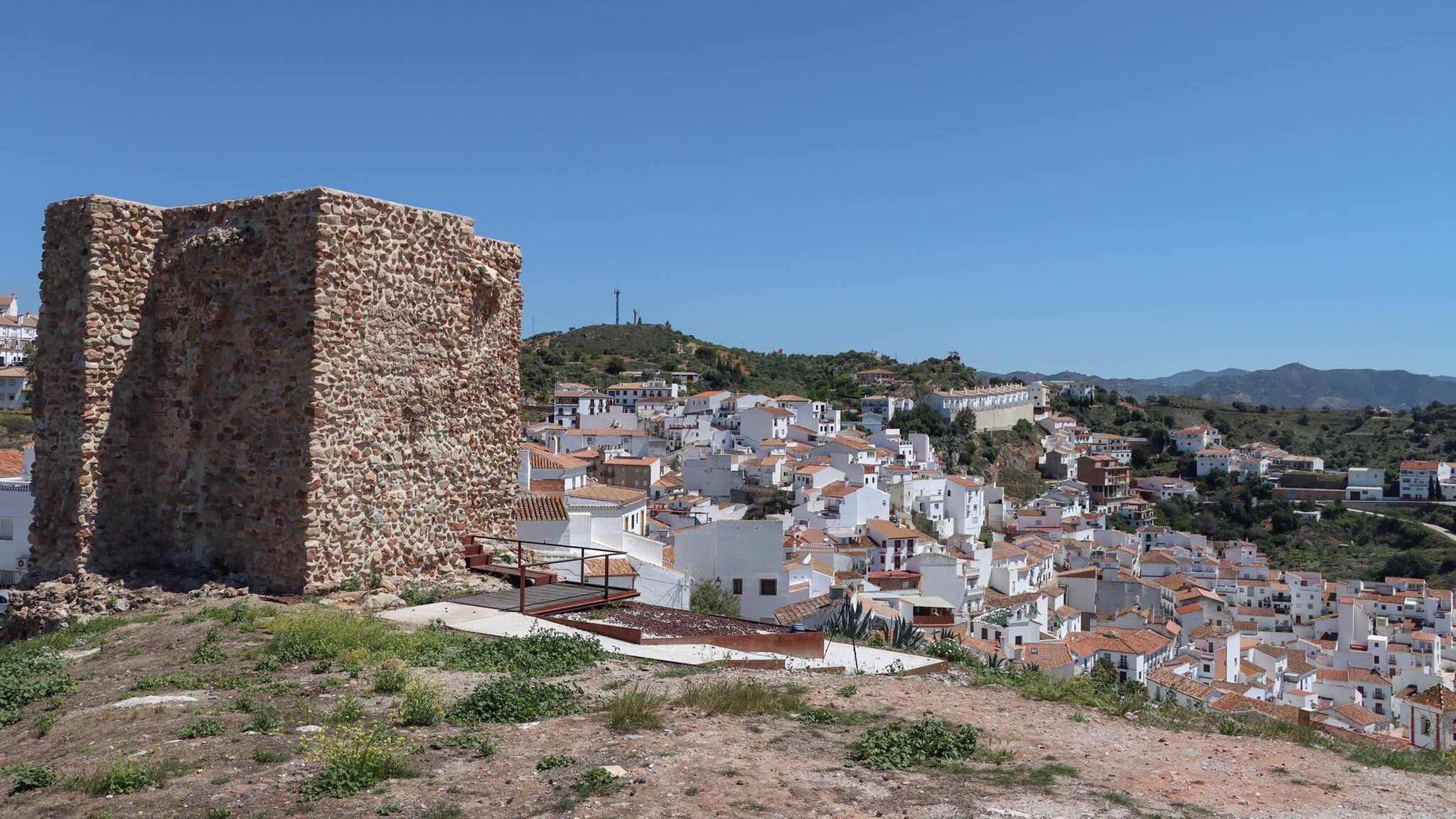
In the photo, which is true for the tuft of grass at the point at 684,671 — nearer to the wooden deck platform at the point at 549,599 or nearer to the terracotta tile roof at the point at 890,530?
the wooden deck platform at the point at 549,599

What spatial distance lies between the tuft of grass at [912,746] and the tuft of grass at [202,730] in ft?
10.0

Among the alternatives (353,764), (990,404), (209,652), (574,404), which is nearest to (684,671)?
(353,764)

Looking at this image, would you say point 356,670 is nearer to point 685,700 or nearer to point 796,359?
point 685,700

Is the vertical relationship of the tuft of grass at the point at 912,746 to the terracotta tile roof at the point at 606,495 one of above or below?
above

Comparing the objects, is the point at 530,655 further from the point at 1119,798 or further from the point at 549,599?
the point at 1119,798

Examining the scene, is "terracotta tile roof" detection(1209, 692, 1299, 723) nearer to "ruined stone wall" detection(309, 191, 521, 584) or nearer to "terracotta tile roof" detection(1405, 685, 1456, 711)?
"terracotta tile roof" detection(1405, 685, 1456, 711)

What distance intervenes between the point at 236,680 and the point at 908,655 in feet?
15.9

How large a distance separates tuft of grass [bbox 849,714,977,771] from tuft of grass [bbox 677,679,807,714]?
65cm

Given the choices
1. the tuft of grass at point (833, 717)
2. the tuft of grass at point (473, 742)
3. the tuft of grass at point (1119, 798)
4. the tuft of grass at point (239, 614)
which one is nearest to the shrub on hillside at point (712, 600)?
the tuft of grass at point (239, 614)

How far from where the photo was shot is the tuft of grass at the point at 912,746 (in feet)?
15.6

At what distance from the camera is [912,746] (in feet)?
16.2

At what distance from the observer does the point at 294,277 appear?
800 cm

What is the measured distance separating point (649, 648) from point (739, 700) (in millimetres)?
1944

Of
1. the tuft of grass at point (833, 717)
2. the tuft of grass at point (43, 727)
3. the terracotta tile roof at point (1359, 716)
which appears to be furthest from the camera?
the terracotta tile roof at point (1359, 716)
